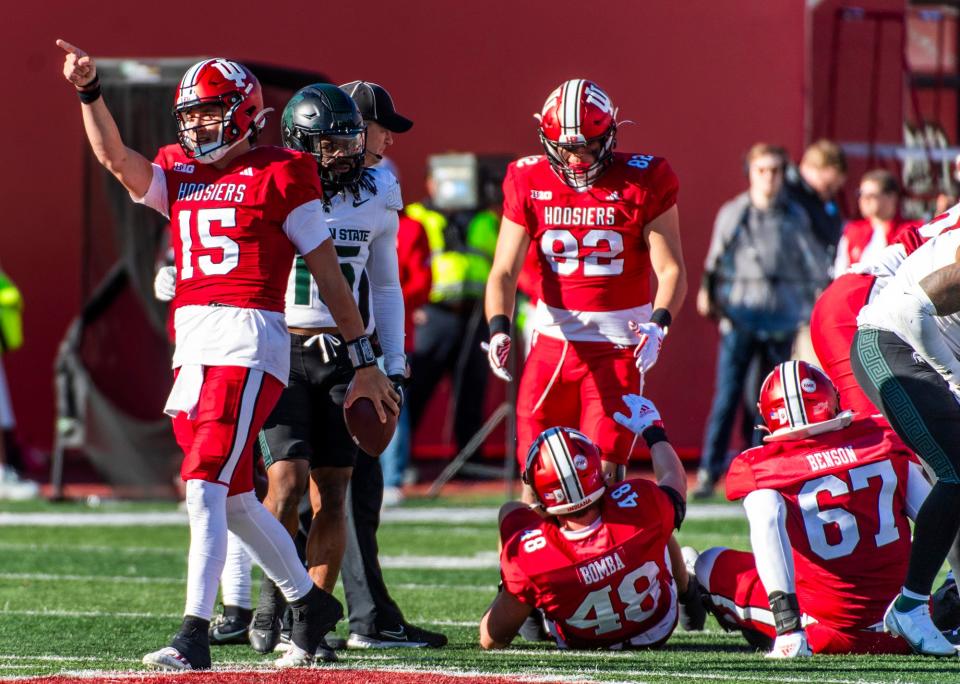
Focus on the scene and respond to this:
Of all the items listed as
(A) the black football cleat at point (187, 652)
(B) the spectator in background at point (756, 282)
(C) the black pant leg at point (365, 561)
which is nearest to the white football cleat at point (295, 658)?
(A) the black football cleat at point (187, 652)

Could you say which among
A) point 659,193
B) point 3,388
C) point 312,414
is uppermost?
point 659,193

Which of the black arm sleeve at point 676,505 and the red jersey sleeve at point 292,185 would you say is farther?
the black arm sleeve at point 676,505

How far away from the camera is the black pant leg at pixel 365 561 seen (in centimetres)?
599

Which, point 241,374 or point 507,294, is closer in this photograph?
point 241,374

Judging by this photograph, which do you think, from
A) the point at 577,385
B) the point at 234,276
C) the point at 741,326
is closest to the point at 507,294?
the point at 577,385

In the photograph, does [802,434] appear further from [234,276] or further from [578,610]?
[234,276]

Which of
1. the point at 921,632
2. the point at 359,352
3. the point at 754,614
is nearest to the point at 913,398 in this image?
the point at 921,632

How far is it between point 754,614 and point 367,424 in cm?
143

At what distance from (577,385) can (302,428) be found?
3.80 feet

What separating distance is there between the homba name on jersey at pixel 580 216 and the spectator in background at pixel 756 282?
4752mm

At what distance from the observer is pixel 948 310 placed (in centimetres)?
550

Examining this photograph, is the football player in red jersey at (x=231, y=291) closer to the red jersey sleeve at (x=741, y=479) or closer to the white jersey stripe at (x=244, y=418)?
A: the white jersey stripe at (x=244, y=418)

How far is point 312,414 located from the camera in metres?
5.78

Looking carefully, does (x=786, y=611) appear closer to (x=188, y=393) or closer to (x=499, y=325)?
(x=499, y=325)
